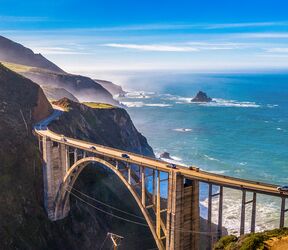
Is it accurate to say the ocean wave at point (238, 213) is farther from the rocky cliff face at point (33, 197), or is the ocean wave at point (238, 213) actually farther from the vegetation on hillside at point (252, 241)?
the vegetation on hillside at point (252, 241)

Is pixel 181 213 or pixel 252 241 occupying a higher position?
pixel 252 241

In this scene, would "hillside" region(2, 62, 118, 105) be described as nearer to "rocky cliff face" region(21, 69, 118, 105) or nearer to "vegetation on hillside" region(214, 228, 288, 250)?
"rocky cliff face" region(21, 69, 118, 105)

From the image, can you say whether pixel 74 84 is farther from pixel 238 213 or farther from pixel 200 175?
pixel 200 175

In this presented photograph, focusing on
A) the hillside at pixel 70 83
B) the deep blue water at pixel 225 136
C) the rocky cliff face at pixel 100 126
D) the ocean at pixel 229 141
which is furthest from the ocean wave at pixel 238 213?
the hillside at pixel 70 83

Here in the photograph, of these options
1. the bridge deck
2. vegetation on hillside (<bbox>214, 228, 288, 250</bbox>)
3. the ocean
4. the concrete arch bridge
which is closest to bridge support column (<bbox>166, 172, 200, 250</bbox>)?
the concrete arch bridge

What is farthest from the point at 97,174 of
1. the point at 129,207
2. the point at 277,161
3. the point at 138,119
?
the point at 138,119

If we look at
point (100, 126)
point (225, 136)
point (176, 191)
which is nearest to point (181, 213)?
point (176, 191)
